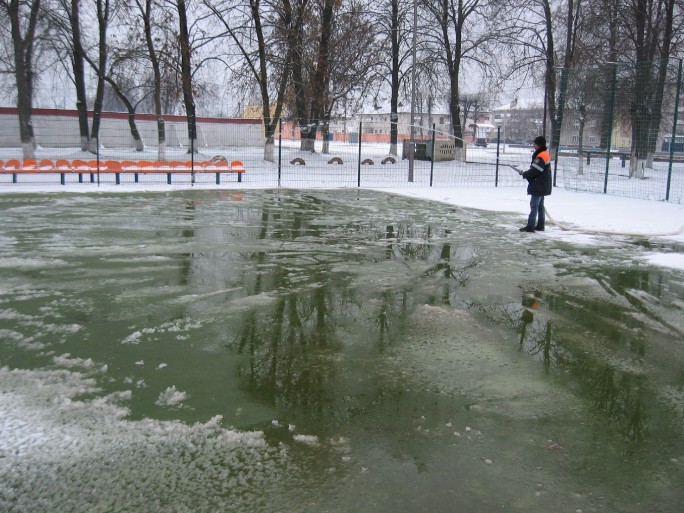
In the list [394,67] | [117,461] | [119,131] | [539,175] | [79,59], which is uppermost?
[394,67]

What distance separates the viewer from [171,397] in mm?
4266

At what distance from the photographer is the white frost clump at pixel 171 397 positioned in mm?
4184

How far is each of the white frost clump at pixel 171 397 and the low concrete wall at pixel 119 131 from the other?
82.1ft

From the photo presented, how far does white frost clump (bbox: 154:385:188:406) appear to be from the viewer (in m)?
4.18

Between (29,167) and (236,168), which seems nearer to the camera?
(29,167)

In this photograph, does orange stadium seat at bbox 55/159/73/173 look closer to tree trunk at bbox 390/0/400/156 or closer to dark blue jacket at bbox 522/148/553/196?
dark blue jacket at bbox 522/148/553/196

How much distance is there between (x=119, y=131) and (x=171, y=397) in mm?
38381

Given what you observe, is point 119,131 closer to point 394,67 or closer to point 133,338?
point 394,67

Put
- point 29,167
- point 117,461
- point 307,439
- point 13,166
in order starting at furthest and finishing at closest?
point 13,166, point 29,167, point 307,439, point 117,461

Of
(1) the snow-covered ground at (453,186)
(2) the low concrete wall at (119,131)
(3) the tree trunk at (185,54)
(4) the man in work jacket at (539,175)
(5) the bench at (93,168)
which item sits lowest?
(1) the snow-covered ground at (453,186)

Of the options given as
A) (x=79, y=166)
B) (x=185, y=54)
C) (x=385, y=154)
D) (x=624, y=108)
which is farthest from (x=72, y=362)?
(x=385, y=154)

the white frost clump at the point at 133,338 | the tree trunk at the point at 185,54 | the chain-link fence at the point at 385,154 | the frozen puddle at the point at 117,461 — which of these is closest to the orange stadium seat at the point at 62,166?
the chain-link fence at the point at 385,154

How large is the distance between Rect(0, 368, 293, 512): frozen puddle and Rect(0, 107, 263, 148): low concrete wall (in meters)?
25.4

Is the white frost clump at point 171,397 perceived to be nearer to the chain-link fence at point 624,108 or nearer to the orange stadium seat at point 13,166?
the chain-link fence at point 624,108
